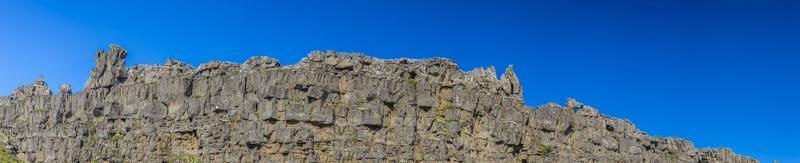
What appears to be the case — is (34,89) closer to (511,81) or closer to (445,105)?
(445,105)

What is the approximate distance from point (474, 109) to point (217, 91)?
97.4 ft

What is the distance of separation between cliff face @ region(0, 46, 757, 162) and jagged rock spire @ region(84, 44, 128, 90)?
17 cm

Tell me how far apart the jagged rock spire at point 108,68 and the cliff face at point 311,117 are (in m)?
0.17

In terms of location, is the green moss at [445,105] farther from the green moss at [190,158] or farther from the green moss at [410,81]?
the green moss at [190,158]

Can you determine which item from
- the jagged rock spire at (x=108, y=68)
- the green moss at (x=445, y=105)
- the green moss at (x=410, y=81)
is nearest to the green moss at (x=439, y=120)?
the green moss at (x=445, y=105)

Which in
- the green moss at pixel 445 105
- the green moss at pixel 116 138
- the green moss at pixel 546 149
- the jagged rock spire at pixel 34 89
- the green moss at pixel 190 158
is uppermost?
the jagged rock spire at pixel 34 89

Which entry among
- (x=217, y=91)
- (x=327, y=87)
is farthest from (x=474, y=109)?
(x=217, y=91)

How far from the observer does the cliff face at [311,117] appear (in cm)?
11456

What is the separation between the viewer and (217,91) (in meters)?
120

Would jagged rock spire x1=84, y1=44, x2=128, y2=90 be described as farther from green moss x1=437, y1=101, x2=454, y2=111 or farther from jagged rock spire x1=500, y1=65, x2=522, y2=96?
jagged rock spire x1=500, y1=65, x2=522, y2=96

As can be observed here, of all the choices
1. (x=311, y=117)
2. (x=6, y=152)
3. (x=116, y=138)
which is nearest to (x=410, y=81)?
(x=311, y=117)

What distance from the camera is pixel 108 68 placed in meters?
139

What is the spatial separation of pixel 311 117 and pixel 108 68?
123 ft

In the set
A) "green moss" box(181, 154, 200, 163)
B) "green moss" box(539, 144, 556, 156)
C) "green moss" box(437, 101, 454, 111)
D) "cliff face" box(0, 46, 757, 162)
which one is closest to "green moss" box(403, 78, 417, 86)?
"cliff face" box(0, 46, 757, 162)
